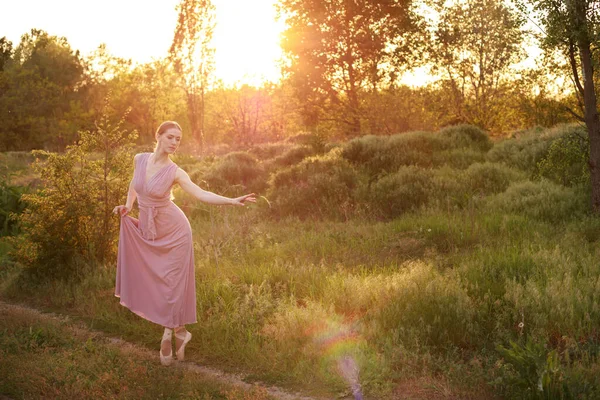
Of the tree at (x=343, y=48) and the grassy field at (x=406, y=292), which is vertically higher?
the tree at (x=343, y=48)

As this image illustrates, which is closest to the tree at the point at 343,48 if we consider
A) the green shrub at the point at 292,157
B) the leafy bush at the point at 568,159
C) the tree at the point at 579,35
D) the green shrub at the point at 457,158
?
the green shrub at the point at 292,157

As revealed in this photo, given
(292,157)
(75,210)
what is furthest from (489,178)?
(75,210)

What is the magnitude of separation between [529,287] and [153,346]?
4.58 m

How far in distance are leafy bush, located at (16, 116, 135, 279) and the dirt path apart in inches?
44.3

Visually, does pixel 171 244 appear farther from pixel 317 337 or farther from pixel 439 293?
pixel 439 293

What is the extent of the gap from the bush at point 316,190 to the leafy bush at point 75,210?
5.30 meters

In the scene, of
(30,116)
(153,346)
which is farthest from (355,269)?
(30,116)

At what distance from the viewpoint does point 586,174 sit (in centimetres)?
1167

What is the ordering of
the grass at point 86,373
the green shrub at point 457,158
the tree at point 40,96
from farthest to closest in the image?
the tree at point 40,96, the green shrub at point 457,158, the grass at point 86,373

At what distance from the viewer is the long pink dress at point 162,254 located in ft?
19.0

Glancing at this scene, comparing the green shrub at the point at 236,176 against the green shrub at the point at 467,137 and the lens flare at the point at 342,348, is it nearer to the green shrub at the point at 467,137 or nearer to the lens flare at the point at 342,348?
the green shrub at the point at 467,137

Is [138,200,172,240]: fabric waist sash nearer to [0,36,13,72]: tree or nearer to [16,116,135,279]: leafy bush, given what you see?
[16,116,135,279]: leafy bush

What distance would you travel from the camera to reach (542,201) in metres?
10.9

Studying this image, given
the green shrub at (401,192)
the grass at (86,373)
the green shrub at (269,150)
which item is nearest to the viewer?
the grass at (86,373)
